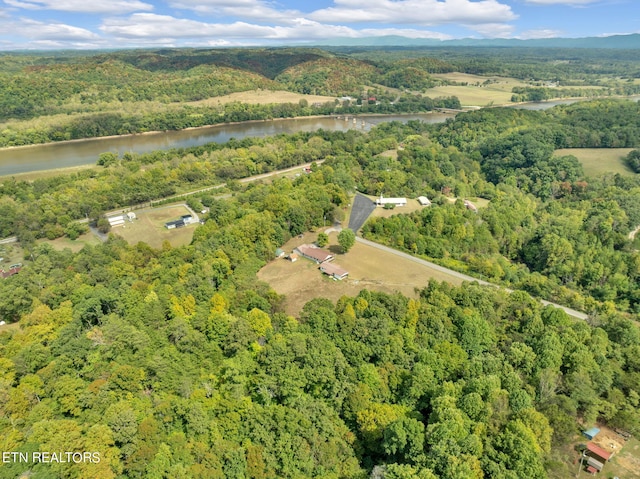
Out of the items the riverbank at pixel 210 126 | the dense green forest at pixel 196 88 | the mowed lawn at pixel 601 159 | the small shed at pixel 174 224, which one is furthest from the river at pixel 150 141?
the mowed lawn at pixel 601 159

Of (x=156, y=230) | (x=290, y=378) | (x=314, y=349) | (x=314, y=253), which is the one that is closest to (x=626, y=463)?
(x=314, y=349)

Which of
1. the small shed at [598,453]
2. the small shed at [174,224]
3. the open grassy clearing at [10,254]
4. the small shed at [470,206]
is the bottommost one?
the open grassy clearing at [10,254]

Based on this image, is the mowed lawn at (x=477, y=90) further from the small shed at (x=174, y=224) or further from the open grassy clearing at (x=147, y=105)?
the small shed at (x=174, y=224)

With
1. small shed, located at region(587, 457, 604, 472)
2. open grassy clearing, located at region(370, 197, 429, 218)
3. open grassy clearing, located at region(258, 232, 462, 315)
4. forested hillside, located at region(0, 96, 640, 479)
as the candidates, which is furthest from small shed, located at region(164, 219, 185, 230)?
small shed, located at region(587, 457, 604, 472)

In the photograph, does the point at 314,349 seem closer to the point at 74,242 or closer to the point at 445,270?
the point at 445,270

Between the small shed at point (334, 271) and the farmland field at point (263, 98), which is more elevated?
the farmland field at point (263, 98)

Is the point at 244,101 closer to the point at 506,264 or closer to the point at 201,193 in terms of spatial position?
the point at 201,193

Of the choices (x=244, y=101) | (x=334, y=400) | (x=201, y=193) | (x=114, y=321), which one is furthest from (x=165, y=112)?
(x=334, y=400)

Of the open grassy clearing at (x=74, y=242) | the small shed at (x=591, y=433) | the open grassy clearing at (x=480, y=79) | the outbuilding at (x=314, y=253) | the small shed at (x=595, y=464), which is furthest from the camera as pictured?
the open grassy clearing at (x=480, y=79)
